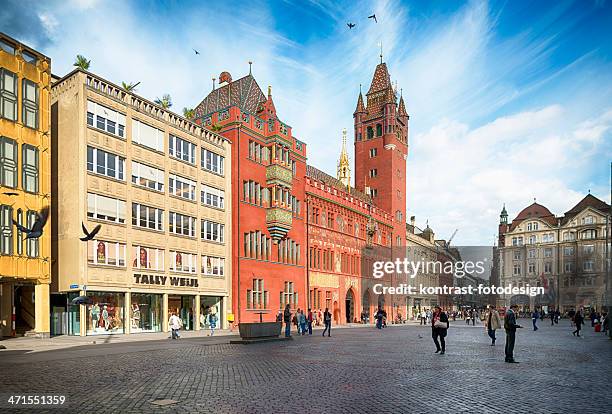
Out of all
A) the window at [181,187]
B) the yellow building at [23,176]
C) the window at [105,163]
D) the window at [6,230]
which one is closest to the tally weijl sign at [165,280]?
the yellow building at [23,176]

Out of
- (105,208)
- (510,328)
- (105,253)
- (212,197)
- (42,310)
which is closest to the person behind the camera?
(510,328)

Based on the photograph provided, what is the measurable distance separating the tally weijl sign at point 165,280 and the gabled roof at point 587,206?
9892 centimetres

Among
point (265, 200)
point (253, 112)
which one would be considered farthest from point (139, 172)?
point (253, 112)

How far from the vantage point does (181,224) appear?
4359 cm

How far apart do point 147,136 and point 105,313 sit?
1347 cm

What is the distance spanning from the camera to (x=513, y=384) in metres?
13.8

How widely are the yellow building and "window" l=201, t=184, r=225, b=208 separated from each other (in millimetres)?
13829

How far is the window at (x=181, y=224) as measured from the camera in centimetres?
4266

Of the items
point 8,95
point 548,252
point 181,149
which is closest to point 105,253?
point 8,95

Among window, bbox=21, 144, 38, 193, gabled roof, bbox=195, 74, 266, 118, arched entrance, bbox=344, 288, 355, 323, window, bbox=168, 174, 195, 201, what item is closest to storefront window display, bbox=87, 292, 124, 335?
window, bbox=21, 144, 38, 193

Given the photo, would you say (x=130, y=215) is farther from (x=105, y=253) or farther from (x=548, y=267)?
(x=548, y=267)

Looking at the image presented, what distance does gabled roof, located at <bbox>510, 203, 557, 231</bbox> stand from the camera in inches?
4819

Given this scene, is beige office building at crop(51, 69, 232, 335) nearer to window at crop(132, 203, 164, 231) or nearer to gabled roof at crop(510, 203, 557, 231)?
window at crop(132, 203, 164, 231)

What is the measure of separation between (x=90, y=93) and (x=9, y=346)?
17.5m
